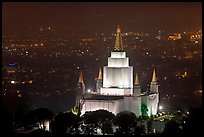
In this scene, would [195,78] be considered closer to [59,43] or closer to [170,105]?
[170,105]

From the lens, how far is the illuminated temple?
27766 mm

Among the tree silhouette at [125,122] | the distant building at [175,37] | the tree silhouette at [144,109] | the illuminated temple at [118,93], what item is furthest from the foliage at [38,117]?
the distant building at [175,37]

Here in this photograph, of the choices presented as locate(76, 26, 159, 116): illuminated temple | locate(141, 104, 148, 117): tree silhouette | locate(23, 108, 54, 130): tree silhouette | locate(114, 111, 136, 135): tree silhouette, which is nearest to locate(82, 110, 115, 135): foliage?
locate(114, 111, 136, 135): tree silhouette

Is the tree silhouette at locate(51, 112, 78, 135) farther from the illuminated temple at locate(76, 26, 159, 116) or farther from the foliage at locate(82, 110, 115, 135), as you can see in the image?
the illuminated temple at locate(76, 26, 159, 116)

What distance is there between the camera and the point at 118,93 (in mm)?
28984

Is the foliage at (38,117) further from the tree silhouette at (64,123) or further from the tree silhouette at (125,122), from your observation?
the tree silhouette at (125,122)

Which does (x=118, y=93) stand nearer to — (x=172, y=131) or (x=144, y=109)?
(x=144, y=109)

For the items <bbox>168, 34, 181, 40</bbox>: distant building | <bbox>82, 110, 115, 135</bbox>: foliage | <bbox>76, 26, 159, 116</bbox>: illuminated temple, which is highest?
<bbox>168, 34, 181, 40</bbox>: distant building

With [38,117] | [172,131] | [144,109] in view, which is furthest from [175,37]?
[172,131]

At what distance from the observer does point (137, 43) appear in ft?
124

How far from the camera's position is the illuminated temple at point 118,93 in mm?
27766

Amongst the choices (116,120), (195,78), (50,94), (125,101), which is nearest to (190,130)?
(116,120)

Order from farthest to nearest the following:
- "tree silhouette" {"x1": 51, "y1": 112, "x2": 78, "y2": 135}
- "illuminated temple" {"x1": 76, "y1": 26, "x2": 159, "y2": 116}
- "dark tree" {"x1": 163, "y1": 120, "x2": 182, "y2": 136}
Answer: "illuminated temple" {"x1": 76, "y1": 26, "x2": 159, "y2": 116}, "tree silhouette" {"x1": 51, "y1": 112, "x2": 78, "y2": 135}, "dark tree" {"x1": 163, "y1": 120, "x2": 182, "y2": 136}

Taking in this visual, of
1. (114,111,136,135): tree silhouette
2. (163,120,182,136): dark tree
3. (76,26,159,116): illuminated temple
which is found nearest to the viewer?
(163,120,182,136): dark tree
